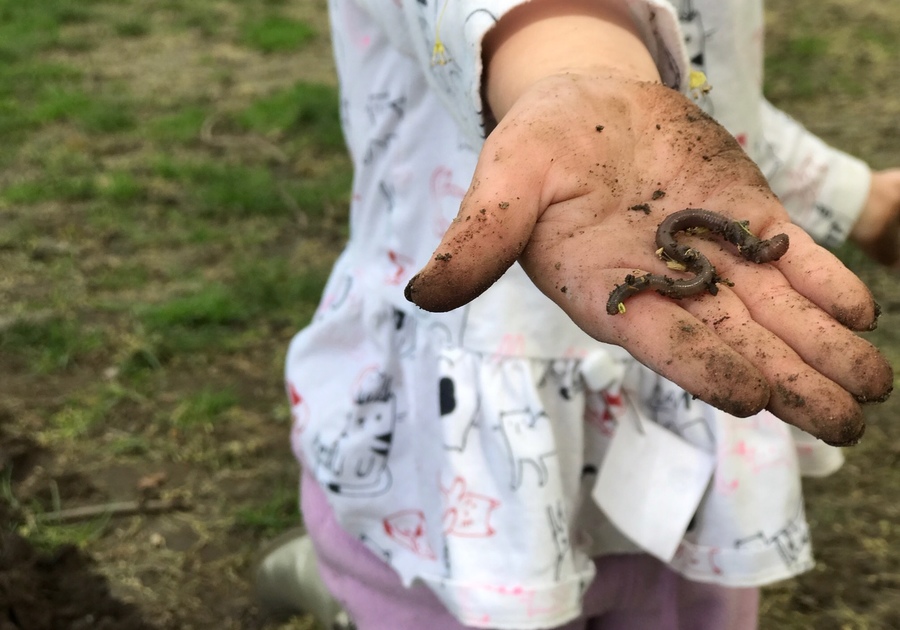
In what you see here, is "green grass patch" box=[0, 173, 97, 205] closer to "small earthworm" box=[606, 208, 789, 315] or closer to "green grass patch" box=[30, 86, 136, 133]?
"green grass patch" box=[30, 86, 136, 133]

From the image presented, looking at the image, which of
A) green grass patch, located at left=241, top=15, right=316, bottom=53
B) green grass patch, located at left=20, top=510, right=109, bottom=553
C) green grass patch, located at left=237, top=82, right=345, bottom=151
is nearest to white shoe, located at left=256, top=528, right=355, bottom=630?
green grass patch, located at left=20, top=510, right=109, bottom=553

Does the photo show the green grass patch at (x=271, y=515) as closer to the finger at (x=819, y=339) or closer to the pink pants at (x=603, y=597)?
the pink pants at (x=603, y=597)

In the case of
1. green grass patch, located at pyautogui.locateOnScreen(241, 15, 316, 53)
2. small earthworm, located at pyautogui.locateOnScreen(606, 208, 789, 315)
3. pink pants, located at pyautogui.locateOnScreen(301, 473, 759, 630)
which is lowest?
green grass patch, located at pyautogui.locateOnScreen(241, 15, 316, 53)

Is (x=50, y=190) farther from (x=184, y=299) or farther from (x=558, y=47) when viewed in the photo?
(x=558, y=47)

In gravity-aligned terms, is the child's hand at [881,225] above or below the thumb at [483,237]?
below

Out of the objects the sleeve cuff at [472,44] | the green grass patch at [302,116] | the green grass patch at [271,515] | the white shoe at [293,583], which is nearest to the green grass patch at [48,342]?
the green grass patch at [271,515]

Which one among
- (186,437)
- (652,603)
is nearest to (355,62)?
(652,603)

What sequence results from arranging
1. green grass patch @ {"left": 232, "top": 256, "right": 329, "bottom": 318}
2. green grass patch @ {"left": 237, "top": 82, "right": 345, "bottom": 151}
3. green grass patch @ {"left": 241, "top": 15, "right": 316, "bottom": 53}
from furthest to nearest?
1. green grass patch @ {"left": 241, "top": 15, "right": 316, "bottom": 53}
2. green grass patch @ {"left": 237, "top": 82, "right": 345, "bottom": 151}
3. green grass patch @ {"left": 232, "top": 256, "right": 329, "bottom": 318}
